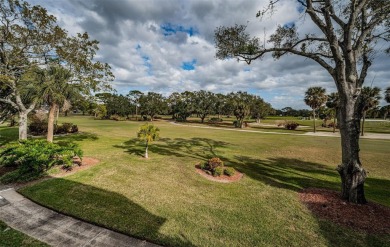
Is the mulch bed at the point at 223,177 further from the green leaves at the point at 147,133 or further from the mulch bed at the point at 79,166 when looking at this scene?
the mulch bed at the point at 79,166

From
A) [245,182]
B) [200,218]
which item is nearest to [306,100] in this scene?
[245,182]

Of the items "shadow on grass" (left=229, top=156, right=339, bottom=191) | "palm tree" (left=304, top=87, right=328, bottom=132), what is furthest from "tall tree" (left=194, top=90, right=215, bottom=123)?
"shadow on grass" (left=229, top=156, right=339, bottom=191)

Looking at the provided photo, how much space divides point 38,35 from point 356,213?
19850mm

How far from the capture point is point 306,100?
139 ft

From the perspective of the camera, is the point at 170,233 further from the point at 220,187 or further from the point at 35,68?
the point at 35,68

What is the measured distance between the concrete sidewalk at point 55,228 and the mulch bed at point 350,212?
632 cm

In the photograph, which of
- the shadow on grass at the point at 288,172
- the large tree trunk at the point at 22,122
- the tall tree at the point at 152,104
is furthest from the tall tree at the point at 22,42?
the tall tree at the point at 152,104

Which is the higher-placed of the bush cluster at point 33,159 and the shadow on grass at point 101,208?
the bush cluster at point 33,159

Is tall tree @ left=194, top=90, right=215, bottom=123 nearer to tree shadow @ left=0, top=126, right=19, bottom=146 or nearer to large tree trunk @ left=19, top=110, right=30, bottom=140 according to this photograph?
tree shadow @ left=0, top=126, right=19, bottom=146

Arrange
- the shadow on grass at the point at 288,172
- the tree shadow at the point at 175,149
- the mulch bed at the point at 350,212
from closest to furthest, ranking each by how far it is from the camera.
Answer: the mulch bed at the point at 350,212
the shadow on grass at the point at 288,172
the tree shadow at the point at 175,149

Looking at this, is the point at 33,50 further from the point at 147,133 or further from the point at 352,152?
the point at 352,152

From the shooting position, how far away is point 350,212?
671cm

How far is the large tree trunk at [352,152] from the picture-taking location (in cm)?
715

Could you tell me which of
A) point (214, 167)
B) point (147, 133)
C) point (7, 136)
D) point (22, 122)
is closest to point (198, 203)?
point (214, 167)
